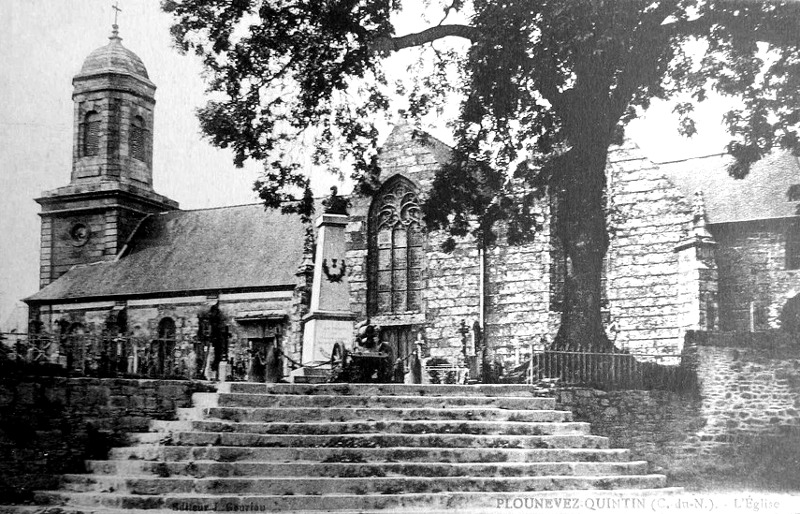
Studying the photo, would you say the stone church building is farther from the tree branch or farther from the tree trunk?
the tree branch

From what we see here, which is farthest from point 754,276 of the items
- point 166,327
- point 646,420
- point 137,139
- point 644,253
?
point 137,139

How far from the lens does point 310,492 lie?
35.1 feet

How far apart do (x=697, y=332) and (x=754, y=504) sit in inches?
216

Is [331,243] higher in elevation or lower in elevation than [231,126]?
lower

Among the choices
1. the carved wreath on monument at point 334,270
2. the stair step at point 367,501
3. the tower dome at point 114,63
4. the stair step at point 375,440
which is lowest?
the stair step at point 367,501

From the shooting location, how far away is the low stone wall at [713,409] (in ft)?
56.0

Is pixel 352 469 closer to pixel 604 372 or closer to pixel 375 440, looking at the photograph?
pixel 375 440

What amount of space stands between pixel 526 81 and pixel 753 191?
50.1ft

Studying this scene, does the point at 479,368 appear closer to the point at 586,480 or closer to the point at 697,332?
the point at 697,332

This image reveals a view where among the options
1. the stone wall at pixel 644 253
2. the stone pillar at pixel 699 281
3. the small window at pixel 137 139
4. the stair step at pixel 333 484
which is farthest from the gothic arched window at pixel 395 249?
the stair step at pixel 333 484

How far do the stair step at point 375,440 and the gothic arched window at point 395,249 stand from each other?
49.4 ft

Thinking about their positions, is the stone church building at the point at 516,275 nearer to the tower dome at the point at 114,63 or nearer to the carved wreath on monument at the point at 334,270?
the carved wreath on monument at the point at 334,270

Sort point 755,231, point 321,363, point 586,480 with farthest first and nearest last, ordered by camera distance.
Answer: point 755,231
point 321,363
point 586,480

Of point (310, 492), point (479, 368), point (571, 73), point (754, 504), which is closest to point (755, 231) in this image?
point (479, 368)
